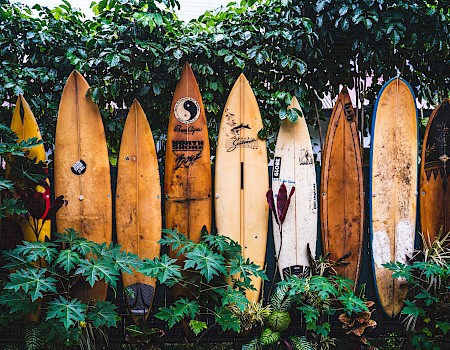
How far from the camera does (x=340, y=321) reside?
271 centimetres

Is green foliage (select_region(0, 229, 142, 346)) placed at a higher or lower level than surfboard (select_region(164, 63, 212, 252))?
lower

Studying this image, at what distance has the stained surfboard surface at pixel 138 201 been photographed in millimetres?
2848

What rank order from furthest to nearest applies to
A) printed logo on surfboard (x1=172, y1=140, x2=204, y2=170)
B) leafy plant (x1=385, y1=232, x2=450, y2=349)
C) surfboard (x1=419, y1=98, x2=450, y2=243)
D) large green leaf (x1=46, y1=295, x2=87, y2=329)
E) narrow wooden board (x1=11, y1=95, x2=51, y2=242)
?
surfboard (x1=419, y1=98, x2=450, y2=243)
printed logo on surfboard (x1=172, y1=140, x2=204, y2=170)
narrow wooden board (x1=11, y1=95, x2=51, y2=242)
leafy plant (x1=385, y1=232, x2=450, y2=349)
large green leaf (x1=46, y1=295, x2=87, y2=329)

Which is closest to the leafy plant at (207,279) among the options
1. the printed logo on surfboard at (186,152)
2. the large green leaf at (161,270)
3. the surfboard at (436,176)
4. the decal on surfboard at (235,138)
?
the large green leaf at (161,270)

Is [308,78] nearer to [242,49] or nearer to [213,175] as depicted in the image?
[242,49]

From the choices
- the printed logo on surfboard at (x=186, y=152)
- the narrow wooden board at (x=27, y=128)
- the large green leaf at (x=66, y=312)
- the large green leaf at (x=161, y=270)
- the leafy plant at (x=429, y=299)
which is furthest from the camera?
the printed logo on surfboard at (x=186, y=152)

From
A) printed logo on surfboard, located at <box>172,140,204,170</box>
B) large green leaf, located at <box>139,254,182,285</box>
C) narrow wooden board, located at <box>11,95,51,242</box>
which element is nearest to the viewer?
Result: large green leaf, located at <box>139,254,182,285</box>

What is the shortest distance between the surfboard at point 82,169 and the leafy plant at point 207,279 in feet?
1.67

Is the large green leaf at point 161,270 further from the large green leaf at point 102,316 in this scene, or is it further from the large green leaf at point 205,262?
the large green leaf at point 102,316

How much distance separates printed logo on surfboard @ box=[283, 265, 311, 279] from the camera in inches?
114

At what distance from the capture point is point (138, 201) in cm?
288

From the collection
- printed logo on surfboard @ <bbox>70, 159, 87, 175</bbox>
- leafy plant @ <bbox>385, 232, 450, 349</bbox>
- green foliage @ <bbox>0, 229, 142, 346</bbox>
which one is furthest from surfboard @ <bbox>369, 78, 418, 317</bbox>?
printed logo on surfboard @ <bbox>70, 159, 87, 175</bbox>

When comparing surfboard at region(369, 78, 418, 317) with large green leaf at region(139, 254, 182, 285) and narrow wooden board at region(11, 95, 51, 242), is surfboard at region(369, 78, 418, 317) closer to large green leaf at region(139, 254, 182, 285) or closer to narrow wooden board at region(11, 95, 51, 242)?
large green leaf at region(139, 254, 182, 285)

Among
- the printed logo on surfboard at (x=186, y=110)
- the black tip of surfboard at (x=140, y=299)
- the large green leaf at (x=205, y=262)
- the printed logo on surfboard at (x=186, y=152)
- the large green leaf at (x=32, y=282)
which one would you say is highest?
the printed logo on surfboard at (x=186, y=110)
